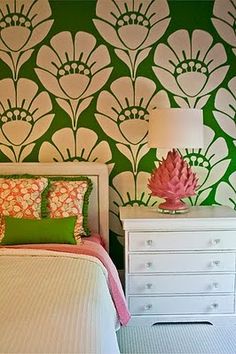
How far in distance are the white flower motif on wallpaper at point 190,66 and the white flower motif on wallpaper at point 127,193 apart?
68 cm

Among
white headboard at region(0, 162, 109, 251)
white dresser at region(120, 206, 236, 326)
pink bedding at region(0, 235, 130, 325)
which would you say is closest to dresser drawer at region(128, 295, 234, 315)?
white dresser at region(120, 206, 236, 326)

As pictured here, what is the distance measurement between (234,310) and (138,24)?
2184 mm

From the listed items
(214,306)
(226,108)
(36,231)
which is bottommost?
(214,306)

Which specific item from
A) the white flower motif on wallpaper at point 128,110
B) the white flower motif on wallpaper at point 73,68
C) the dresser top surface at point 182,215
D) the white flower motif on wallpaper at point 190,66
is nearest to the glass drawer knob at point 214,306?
the dresser top surface at point 182,215

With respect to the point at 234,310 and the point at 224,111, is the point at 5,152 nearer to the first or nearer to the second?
the point at 224,111

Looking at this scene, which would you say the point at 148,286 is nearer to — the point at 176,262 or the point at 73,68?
the point at 176,262

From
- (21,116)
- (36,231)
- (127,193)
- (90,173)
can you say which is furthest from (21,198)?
(127,193)

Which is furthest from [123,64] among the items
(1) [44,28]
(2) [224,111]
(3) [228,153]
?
(3) [228,153]

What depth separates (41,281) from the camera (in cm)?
189

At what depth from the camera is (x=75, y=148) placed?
3146mm

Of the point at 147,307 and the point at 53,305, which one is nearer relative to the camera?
the point at 53,305

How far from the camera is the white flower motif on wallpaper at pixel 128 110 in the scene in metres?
3.11

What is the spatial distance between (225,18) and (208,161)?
1.09 m

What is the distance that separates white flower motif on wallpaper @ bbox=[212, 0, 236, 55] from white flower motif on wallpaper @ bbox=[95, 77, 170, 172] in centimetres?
64
